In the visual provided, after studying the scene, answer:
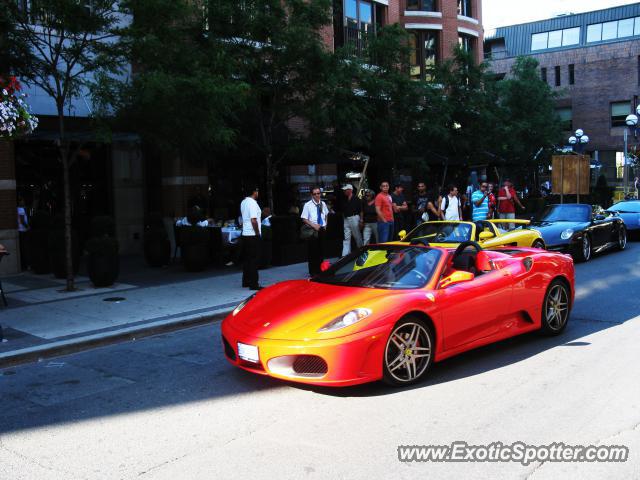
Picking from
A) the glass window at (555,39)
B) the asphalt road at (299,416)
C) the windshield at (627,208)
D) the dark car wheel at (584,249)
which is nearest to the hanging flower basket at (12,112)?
the asphalt road at (299,416)

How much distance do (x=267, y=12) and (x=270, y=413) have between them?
1196cm

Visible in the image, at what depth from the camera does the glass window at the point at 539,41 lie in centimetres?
5681

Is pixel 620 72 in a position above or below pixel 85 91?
above

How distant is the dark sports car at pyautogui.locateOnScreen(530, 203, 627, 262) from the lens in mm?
14773

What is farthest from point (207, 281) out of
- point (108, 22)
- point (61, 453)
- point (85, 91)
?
point (61, 453)

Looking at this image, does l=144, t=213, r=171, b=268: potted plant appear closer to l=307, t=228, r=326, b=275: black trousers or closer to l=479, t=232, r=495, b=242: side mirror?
l=307, t=228, r=326, b=275: black trousers

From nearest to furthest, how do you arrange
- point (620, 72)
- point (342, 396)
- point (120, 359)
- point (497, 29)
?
point (342, 396)
point (120, 359)
point (620, 72)
point (497, 29)

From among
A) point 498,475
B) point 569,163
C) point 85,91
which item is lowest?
point 498,475

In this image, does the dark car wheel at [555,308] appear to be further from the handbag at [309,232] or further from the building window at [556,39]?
the building window at [556,39]

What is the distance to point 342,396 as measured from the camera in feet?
18.2

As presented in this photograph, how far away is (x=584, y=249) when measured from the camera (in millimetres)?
14953

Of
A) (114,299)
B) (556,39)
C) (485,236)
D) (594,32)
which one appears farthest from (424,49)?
(556,39)

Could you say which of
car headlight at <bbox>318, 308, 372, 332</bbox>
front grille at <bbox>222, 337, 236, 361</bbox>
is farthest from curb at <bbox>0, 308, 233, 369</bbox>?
car headlight at <bbox>318, 308, 372, 332</bbox>

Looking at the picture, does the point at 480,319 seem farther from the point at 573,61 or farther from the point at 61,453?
the point at 573,61
